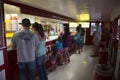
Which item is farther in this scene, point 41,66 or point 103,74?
point 41,66

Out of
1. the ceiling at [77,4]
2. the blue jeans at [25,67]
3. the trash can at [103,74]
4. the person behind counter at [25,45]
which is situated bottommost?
the trash can at [103,74]

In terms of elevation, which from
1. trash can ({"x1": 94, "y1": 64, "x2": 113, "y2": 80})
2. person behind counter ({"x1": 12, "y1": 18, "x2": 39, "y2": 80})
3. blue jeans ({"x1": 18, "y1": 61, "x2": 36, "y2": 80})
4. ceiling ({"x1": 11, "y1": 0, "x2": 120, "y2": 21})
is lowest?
trash can ({"x1": 94, "y1": 64, "x2": 113, "y2": 80})

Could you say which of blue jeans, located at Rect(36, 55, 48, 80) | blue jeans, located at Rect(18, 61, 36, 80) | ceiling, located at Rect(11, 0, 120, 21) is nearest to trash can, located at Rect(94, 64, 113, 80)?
blue jeans, located at Rect(36, 55, 48, 80)

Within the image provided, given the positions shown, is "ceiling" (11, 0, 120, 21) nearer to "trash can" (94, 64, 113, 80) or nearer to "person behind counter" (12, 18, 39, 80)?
"person behind counter" (12, 18, 39, 80)

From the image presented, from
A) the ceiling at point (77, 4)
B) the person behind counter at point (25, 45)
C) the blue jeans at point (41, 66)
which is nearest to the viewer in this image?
the person behind counter at point (25, 45)

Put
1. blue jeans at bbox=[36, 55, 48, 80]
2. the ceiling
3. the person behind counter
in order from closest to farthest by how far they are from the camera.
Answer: the person behind counter
the ceiling
blue jeans at bbox=[36, 55, 48, 80]

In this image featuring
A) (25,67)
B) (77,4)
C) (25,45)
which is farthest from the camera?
(77,4)

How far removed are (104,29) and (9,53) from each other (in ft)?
28.9

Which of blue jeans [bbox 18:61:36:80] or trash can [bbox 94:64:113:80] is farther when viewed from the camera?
trash can [bbox 94:64:113:80]

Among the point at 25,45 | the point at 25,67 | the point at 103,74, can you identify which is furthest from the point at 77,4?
the point at 25,67

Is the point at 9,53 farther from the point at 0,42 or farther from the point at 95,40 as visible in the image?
the point at 95,40

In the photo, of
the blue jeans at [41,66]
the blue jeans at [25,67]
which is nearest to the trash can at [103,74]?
the blue jeans at [41,66]

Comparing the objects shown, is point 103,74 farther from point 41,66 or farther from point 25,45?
point 25,45

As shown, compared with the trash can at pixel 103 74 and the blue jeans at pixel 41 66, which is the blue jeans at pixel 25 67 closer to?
the blue jeans at pixel 41 66
